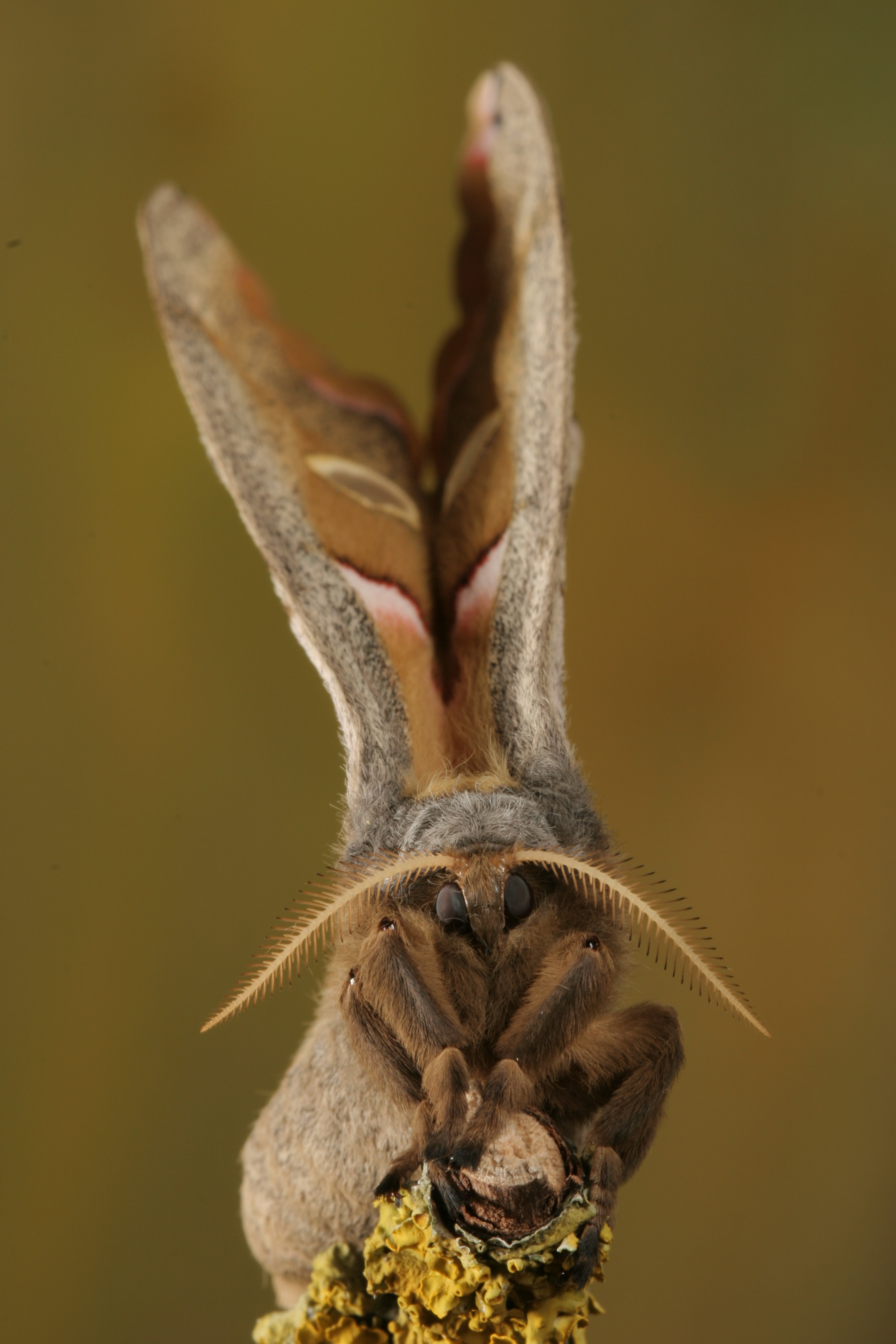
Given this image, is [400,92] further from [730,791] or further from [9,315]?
[730,791]

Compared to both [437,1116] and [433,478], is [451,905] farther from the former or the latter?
[433,478]

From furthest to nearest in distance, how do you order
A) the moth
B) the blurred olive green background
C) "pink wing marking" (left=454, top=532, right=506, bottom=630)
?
1. the blurred olive green background
2. "pink wing marking" (left=454, top=532, right=506, bottom=630)
3. the moth

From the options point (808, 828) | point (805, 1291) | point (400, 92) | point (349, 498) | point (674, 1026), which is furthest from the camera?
point (400, 92)

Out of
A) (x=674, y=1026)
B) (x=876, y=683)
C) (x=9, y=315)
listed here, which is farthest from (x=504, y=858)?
(x=9, y=315)

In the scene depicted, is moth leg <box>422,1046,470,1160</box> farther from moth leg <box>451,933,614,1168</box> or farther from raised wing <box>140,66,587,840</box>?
raised wing <box>140,66,587,840</box>

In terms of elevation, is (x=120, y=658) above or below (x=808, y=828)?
above

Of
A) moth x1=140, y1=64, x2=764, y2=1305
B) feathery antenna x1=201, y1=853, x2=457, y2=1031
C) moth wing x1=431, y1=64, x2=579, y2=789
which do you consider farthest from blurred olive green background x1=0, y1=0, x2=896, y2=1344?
feathery antenna x1=201, y1=853, x2=457, y2=1031

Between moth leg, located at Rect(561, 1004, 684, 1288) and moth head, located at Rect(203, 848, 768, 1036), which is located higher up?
moth head, located at Rect(203, 848, 768, 1036)

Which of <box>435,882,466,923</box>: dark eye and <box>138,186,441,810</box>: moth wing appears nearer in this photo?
<box>435,882,466,923</box>: dark eye
